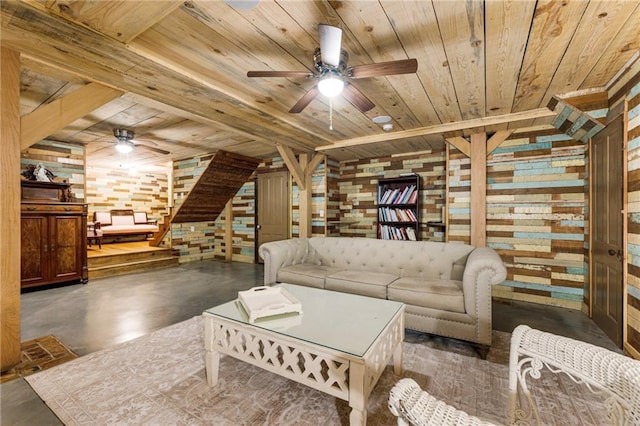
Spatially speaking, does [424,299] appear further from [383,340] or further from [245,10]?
[245,10]

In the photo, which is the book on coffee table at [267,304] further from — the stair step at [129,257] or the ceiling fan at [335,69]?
the stair step at [129,257]

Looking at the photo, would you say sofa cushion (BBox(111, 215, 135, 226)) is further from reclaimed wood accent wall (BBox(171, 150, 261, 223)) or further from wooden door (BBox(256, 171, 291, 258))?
wooden door (BBox(256, 171, 291, 258))

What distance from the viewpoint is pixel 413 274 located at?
10.3ft

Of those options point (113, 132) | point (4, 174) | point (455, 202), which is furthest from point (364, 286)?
point (113, 132)

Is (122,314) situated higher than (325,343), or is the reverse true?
(325,343)

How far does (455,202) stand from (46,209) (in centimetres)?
609

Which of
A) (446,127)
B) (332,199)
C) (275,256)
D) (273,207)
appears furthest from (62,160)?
(446,127)

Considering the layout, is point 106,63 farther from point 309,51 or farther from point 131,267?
point 131,267

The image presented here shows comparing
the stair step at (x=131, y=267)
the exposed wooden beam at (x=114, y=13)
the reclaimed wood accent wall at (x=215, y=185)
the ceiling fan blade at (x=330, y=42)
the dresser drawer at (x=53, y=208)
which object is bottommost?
the stair step at (x=131, y=267)

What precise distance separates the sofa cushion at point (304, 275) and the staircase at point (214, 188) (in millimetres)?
3181

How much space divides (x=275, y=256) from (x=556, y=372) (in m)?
2.84

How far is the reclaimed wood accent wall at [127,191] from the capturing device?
7.08m

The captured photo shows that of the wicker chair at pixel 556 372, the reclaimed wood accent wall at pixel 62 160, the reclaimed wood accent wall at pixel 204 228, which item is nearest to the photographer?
the wicker chair at pixel 556 372

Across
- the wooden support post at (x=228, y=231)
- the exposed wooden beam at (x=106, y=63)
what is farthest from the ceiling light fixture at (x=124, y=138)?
the wooden support post at (x=228, y=231)
